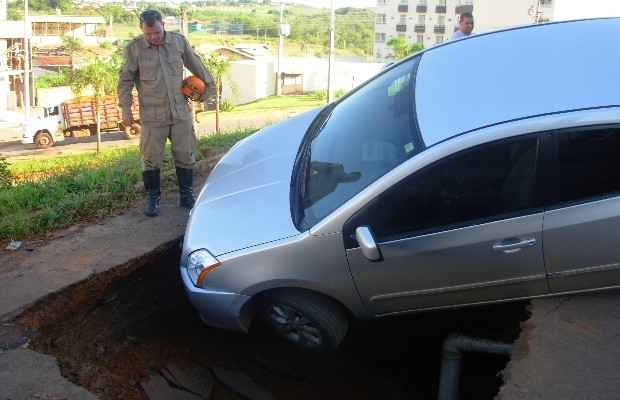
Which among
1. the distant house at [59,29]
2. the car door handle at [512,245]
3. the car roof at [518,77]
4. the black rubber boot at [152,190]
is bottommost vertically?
the black rubber boot at [152,190]

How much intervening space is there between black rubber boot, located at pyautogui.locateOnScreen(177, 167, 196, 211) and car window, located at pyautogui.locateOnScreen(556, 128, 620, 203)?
337cm

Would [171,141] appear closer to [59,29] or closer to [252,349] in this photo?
[252,349]

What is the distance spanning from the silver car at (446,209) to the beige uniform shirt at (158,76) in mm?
1776

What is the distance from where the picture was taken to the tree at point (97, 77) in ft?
98.5

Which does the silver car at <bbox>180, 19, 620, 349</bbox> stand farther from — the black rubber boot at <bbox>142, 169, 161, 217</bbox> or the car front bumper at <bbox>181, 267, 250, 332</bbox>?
the black rubber boot at <bbox>142, 169, 161, 217</bbox>

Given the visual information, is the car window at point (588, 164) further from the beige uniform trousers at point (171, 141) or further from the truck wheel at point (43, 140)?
the truck wheel at point (43, 140)

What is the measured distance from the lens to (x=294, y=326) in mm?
3834

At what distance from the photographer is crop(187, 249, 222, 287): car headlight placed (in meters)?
3.72

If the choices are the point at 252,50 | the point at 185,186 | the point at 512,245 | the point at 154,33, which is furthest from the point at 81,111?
the point at 252,50

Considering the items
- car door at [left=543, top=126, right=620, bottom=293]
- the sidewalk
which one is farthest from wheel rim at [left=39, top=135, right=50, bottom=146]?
car door at [left=543, top=126, right=620, bottom=293]

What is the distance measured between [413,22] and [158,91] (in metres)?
71.0

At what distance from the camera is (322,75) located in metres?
56.4

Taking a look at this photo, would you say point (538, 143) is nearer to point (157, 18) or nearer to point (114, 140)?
point (157, 18)

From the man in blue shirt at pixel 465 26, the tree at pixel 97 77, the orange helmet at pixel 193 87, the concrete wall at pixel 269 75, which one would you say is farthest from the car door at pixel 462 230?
the concrete wall at pixel 269 75
